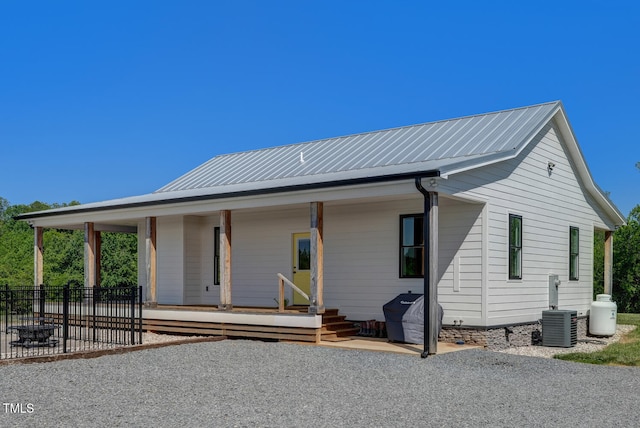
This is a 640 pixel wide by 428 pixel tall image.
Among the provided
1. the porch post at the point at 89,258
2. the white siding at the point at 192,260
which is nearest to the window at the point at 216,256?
the white siding at the point at 192,260

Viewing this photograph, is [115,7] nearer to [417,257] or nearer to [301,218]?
[301,218]

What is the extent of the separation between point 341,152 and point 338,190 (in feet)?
20.0

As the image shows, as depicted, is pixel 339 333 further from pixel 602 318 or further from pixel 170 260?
pixel 602 318

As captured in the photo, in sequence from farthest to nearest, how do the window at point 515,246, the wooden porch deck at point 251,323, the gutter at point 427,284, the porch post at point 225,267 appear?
the porch post at point 225,267 → the window at point 515,246 → the wooden porch deck at point 251,323 → the gutter at point 427,284

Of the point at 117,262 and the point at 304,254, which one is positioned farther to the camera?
the point at 117,262

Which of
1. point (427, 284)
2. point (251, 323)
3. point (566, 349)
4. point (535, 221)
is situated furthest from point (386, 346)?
point (535, 221)

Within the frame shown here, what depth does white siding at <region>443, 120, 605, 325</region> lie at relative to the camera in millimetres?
14094

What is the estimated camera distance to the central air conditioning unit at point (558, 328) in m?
15.2

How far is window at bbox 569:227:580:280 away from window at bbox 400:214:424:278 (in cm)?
580

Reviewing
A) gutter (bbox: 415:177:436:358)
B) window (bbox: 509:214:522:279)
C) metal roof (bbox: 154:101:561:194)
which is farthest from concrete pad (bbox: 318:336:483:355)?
metal roof (bbox: 154:101:561:194)

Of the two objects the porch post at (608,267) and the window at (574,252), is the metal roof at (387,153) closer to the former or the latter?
the window at (574,252)

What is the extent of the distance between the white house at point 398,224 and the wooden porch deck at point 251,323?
0.30 metres

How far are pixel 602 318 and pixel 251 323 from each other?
1000 centimetres

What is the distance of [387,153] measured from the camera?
1756 cm
